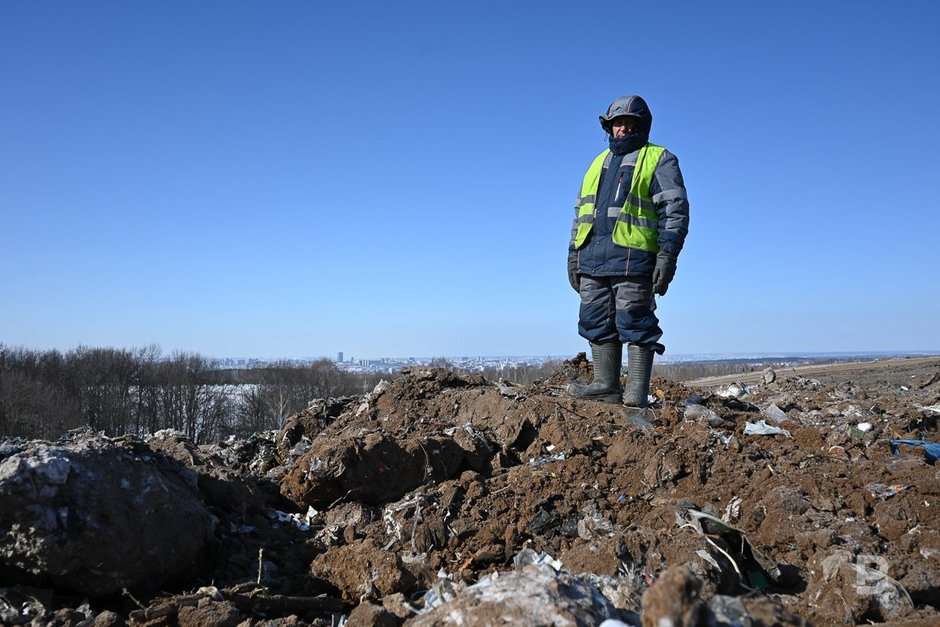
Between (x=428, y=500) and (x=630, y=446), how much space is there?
4.52ft

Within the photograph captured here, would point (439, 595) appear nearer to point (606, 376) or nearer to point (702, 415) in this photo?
point (702, 415)

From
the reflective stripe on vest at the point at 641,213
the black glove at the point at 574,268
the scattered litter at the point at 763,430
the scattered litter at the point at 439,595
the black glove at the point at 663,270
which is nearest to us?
the scattered litter at the point at 439,595

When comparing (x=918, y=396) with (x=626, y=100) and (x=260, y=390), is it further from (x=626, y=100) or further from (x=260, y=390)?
(x=260, y=390)

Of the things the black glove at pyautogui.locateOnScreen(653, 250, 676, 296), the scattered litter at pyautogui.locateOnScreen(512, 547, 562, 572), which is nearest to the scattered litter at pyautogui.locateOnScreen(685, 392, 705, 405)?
the black glove at pyautogui.locateOnScreen(653, 250, 676, 296)

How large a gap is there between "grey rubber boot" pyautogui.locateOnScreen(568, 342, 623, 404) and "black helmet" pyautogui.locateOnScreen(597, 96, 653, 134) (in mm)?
1832

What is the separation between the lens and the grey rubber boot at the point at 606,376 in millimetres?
5312

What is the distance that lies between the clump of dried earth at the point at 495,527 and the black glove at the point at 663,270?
98 cm

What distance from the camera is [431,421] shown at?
5.15 meters

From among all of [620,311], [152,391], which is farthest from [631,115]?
[152,391]

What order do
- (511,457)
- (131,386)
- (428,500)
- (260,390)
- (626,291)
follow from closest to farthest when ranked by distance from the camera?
(428,500) → (511,457) → (626,291) → (131,386) → (260,390)

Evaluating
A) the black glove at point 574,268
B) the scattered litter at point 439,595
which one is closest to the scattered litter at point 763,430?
the black glove at point 574,268

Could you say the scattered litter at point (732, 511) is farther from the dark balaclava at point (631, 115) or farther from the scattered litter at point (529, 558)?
the dark balaclava at point (631, 115)

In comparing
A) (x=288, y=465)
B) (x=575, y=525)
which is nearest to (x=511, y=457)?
(x=575, y=525)

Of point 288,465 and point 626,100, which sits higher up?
point 626,100
